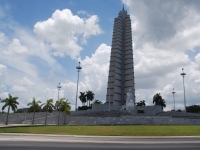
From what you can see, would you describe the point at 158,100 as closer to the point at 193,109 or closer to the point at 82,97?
the point at 193,109

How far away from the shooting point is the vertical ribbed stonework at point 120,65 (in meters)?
84.1

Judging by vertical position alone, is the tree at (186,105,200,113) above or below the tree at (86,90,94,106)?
below

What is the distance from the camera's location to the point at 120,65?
88812 millimetres

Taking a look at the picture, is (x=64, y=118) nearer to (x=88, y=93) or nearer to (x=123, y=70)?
(x=123, y=70)

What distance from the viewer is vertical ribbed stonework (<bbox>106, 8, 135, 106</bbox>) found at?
84.1 m

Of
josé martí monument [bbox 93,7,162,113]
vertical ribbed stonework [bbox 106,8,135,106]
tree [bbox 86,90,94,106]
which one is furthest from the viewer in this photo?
tree [bbox 86,90,94,106]

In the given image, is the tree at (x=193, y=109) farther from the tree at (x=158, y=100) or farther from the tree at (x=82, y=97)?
the tree at (x=82, y=97)

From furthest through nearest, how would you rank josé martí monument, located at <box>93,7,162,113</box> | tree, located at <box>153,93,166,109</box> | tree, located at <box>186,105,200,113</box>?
tree, located at <box>153,93,166,109</box>, tree, located at <box>186,105,200,113</box>, josé martí monument, located at <box>93,7,162,113</box>

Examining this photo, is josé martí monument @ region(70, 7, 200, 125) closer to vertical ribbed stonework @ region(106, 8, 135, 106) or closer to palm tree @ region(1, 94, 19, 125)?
vertical ribbed stonework @ region(106, 8, 135, 106)

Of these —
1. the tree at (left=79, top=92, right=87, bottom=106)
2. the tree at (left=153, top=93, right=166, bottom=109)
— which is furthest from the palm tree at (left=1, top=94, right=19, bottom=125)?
the tree at (left=153, top=93, right=166, bottom=109)

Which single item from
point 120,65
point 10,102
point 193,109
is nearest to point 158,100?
point 193,109

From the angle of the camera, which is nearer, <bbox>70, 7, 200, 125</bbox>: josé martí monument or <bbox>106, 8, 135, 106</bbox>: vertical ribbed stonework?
<bbox>70, 7, 200, 125</bbox>: josé martí monument

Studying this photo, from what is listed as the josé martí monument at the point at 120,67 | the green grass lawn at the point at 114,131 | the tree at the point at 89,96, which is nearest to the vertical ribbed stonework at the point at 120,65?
the josé martí monument at the point at 120,67

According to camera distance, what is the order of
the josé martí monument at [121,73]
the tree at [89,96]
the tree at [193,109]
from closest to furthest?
the josé martí monument at [121,73] < the tree at [193,109] < the tree at [89,96]
